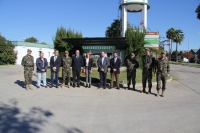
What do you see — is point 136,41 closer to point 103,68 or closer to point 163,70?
point 103,68

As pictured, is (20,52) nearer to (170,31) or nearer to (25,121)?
(25,121)

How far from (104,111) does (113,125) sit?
3.66 feet

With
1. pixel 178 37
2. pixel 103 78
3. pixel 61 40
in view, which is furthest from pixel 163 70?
pixel 178 37

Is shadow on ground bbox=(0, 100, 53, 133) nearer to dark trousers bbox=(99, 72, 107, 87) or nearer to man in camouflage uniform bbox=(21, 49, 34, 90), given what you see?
man in camouflage uniform bbox=(21, 49, 34, 90)

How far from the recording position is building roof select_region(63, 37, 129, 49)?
1844 centimetres

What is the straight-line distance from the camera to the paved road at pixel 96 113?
168 inches

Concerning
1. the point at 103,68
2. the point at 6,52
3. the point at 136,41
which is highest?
the point at 136,41

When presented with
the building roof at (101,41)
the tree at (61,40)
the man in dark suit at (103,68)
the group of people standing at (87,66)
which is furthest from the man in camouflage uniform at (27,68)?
the tree at (61,40)

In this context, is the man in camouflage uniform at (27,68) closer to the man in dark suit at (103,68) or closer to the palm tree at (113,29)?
the man in dark suit at (103,68)

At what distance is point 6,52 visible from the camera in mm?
30438

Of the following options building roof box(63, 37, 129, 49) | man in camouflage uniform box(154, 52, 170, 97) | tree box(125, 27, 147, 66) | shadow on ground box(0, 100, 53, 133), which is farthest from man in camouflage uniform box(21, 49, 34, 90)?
tree box(125, 27, 147, 66)

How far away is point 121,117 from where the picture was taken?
4992 mm

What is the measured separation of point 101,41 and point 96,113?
48.8 ft

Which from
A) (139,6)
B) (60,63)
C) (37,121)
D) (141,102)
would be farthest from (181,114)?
(139,6)
